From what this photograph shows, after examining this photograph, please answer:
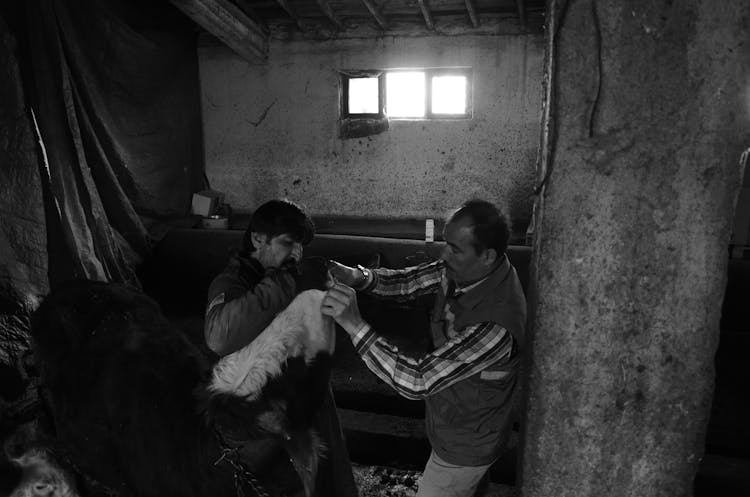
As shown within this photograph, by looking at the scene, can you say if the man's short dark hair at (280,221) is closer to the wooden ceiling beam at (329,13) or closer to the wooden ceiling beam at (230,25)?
the wooden ceiling beam at (230,25)

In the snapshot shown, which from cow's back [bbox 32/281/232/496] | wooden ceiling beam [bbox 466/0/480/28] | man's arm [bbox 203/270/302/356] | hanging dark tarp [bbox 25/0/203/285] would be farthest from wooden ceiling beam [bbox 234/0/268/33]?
man's arm [bbox 203/270/302/356]

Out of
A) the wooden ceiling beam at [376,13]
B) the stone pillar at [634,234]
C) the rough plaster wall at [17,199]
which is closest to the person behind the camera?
the stone pillar at [634,234]

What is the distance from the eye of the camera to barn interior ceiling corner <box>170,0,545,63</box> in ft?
21.1

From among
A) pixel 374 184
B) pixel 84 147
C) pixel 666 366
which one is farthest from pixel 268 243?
pixel 374 184

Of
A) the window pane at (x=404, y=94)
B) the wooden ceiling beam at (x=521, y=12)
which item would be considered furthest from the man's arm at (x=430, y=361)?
the window pane at (x=404, y=94)

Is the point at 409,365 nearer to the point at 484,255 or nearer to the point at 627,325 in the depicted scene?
the point at 484,255

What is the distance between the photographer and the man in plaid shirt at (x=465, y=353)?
1830 mm

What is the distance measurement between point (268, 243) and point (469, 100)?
570cm

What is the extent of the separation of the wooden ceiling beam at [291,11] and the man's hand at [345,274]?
5.19 m

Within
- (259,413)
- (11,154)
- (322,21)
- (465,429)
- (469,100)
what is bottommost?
(465,429)

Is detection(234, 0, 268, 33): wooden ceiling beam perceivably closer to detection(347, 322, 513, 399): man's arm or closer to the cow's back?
the cow's back

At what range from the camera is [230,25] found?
6652 mm

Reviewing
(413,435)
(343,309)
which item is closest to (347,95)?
Answer: (413,435)

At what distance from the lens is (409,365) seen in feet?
6.01
